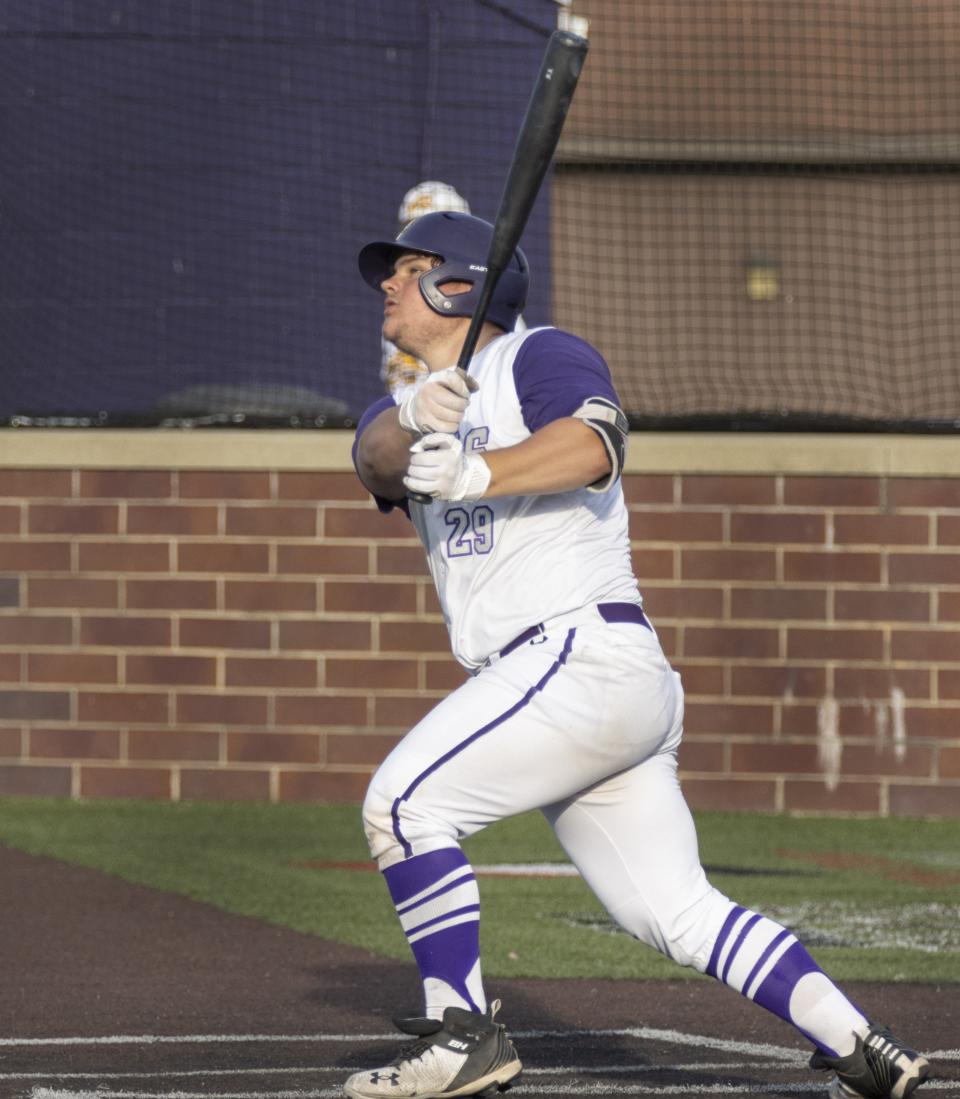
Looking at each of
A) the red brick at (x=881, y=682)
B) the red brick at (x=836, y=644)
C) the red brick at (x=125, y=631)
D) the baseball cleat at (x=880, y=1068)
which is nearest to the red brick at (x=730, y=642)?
the red brick at (x=836, y=644)

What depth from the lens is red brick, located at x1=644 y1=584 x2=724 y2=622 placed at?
397 inches

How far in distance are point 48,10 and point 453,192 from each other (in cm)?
256

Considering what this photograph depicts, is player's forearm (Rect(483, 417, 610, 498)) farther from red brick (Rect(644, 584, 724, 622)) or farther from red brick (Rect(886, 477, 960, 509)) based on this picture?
red brick (Rect(886, 477, 960, 509))

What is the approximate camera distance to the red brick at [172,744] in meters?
10.3

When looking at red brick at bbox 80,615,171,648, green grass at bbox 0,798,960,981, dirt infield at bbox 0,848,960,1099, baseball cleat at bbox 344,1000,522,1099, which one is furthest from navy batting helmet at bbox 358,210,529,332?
red brick at bbox 80,615,171,648

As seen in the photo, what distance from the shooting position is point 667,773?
4.30 metres

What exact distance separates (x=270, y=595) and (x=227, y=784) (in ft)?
3.37

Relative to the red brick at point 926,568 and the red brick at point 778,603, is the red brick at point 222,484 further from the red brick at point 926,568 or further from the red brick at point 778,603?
the red brick at point 926,568

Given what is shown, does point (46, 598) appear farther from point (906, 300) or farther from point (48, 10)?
point (906, 300)

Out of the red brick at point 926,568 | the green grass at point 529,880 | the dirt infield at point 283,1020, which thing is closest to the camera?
the dirt infield at point 283,1020

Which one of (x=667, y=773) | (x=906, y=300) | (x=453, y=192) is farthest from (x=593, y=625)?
(x=906, y=300)

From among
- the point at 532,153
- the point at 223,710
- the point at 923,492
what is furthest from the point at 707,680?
the point at 532,153

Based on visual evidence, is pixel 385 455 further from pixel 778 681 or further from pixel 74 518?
pixel 74 518

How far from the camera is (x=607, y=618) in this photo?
420 cm
